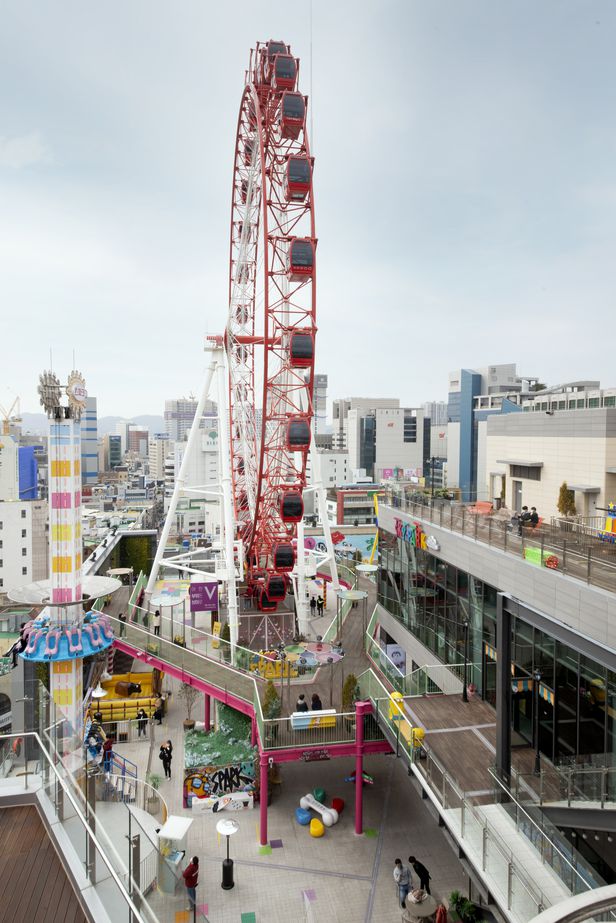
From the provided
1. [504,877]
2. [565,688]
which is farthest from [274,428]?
[504,877]

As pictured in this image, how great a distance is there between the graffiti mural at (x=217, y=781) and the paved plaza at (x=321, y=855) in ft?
1.78

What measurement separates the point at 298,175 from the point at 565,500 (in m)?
16.3

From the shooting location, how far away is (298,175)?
78.4 feet

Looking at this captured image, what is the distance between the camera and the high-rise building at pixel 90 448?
6038 inches

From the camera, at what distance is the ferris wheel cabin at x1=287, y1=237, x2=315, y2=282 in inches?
923

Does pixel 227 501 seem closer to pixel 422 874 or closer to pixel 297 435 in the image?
pixel 297 435

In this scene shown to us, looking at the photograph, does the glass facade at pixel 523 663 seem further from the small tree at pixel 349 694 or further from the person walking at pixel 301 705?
the person walking at pixel 301 705

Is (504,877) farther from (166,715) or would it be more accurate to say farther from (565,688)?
(166,715)

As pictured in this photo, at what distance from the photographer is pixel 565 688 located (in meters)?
11.7

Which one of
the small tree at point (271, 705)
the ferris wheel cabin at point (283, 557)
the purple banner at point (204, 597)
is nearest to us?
the small tree at point (271, 705)

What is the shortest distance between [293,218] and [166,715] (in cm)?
2089

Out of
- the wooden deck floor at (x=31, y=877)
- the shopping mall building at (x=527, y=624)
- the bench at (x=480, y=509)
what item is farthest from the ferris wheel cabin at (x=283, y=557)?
the wooden deck floor at (x=31, y=877)

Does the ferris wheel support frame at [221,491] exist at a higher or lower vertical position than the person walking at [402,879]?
higher

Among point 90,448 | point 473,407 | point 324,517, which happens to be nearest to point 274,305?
point 324,517
